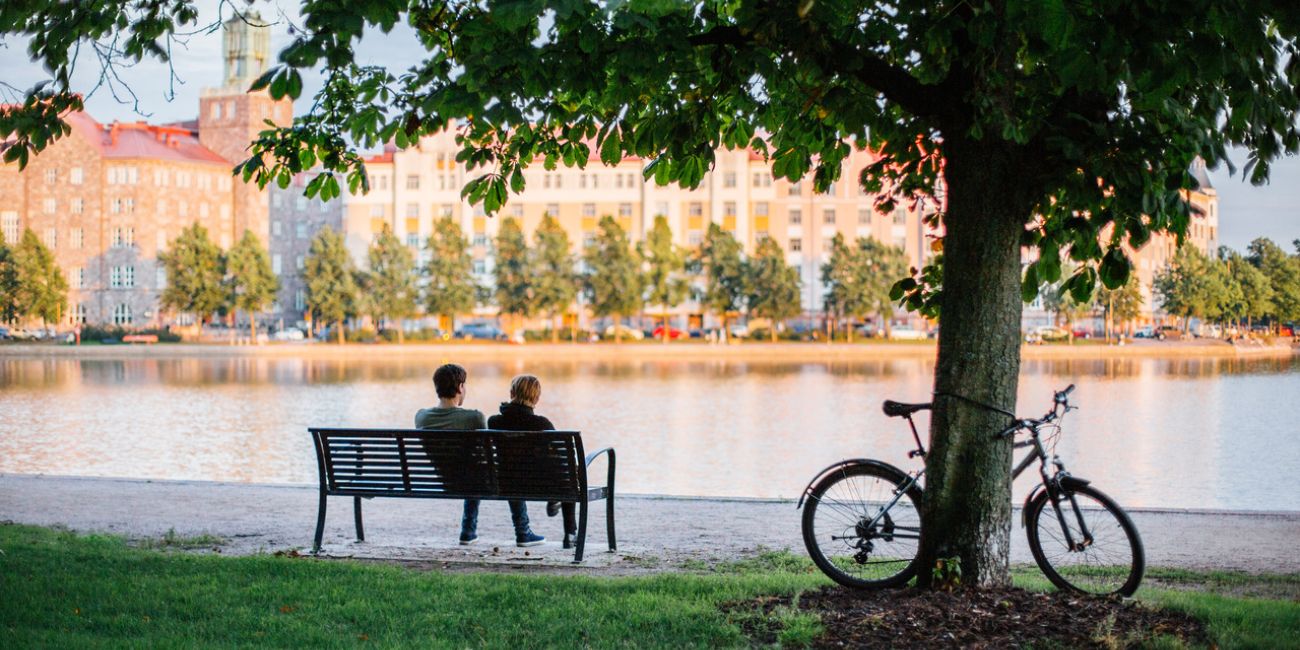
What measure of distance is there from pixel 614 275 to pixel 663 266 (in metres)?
4.07

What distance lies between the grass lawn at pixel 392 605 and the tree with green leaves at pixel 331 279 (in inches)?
3286

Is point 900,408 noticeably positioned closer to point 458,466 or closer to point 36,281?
point 458,466

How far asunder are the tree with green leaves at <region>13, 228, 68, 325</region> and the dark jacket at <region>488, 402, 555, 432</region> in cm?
8953

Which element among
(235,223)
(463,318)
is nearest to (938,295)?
(463,318)

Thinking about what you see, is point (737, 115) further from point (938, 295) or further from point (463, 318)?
point (463, 318)

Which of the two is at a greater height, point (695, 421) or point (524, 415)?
point (524, 415)

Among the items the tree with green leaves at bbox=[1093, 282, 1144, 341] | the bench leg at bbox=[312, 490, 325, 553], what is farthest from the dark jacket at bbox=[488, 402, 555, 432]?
the tree with green leaves at bbox=[1093, 282, 1144, 341]

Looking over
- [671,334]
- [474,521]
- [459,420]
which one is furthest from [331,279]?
[459,420]

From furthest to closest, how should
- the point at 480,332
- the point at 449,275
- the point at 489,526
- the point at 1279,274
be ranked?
the point at 480,332 → the point at 449,275 → the point at 1279,274 → the point at 489,526

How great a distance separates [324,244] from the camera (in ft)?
300

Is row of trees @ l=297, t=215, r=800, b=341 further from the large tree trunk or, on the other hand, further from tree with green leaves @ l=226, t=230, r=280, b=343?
the large tree trunk

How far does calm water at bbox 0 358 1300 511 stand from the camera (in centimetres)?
1930

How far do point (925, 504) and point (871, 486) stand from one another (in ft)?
1.76

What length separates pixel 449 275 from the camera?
3533 inches
